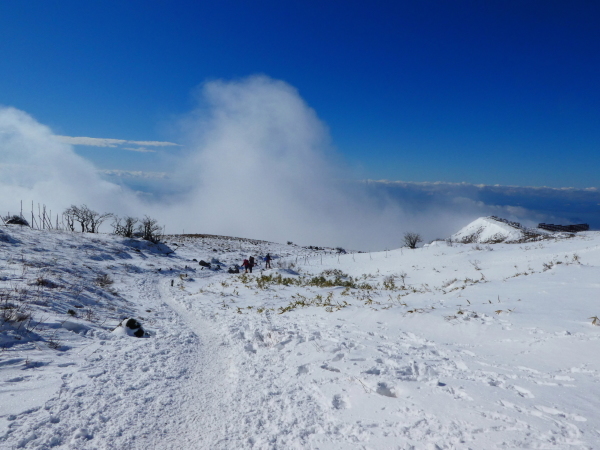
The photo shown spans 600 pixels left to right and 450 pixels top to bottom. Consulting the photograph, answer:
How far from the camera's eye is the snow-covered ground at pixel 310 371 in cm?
377

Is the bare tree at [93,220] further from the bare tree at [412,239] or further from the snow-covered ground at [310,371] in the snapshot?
the bare tree at [412,239]

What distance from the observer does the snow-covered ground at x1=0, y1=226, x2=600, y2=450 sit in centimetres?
377

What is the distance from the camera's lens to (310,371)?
5941 millimetres

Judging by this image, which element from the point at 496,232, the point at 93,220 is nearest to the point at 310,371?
the point at 93,220

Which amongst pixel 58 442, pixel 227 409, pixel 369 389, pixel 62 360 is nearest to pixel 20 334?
pixel 62 360

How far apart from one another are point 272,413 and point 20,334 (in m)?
5.79

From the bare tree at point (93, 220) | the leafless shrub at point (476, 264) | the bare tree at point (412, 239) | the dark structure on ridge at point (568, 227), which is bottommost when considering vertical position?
the leafless shrub at point (476, 264)

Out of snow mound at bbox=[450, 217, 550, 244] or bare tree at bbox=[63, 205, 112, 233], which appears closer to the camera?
snow mound at bbox=[450, 217, 550, 244]

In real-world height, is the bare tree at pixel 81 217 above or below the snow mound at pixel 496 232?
above

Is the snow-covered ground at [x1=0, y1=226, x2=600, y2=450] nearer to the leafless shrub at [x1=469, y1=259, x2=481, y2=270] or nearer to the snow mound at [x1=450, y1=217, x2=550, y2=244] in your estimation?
Answer: the leafless shrub at [x1=469, y1=259, x2=481, y2=270]

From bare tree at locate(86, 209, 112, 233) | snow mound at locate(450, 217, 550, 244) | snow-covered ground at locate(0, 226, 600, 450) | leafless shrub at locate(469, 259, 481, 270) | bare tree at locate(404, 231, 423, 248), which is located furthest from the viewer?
bare tree at locate(86, 209, 112, 233)

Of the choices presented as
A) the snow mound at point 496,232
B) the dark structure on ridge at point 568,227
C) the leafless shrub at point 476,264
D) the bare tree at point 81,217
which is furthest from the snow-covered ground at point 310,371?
the dark structure on ridge at point 568,227

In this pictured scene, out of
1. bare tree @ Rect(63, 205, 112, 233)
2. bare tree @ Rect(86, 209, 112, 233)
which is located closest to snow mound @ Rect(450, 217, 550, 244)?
bare tree @ Rect(86, 209, 112, 233)

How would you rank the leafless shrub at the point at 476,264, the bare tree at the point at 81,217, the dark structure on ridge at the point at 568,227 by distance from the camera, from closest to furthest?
the leafless shrub at the point at 476,264 → the bare tree at the point at 81,217 → the dark structure on ridge at the point at 568,227
